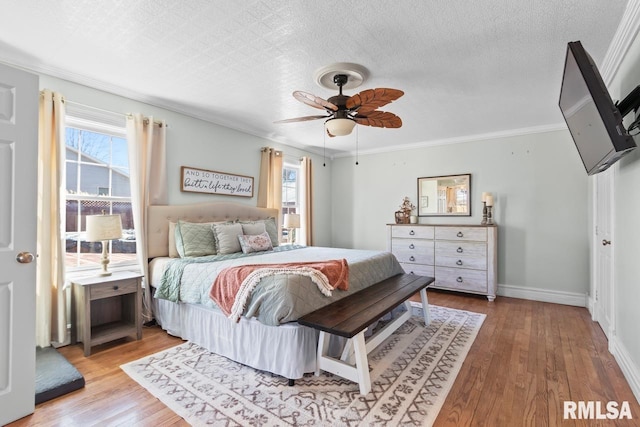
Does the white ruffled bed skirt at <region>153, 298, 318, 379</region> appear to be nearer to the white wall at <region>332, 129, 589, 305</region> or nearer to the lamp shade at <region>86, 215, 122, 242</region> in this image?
the lamp shade at <region>86, 215, 122, 242</region>

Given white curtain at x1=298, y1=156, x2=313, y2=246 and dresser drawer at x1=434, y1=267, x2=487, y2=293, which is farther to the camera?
white curtain at x1=298, y1=156, x2=313, y2=246

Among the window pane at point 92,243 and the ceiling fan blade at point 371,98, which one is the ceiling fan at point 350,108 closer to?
the ceiling fan blade at point 371,98

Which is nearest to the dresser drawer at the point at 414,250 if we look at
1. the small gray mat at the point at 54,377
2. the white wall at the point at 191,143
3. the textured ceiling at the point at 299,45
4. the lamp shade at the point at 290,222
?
the lamp shade at the point at 290,222

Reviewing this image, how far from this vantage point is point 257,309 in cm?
222

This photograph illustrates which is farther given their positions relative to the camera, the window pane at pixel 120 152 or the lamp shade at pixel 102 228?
the window pane at pixel 120 152

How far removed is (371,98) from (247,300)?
5.90 feet

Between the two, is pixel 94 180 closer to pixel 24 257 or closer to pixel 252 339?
pixel 24 257

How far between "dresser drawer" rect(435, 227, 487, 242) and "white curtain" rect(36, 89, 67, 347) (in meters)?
4.60

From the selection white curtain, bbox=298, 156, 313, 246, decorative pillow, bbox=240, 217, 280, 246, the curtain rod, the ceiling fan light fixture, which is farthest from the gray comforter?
white curtain, bbox=298, 156, 313, 246

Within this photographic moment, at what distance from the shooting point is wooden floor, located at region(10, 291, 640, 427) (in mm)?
1793

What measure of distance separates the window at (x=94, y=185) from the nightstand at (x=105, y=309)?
32cm

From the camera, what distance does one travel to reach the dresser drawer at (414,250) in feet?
15.7

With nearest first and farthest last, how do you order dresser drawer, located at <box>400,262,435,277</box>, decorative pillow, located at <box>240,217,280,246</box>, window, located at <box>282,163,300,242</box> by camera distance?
decorative pillow, located at <box>240,217,280,246</box> < dresser drawer, located at <box>400,262,435,277</box> < window, located at <box>282,163,300,242</box>

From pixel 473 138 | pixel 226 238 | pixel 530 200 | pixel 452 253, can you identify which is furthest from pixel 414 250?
pixel 226 238
